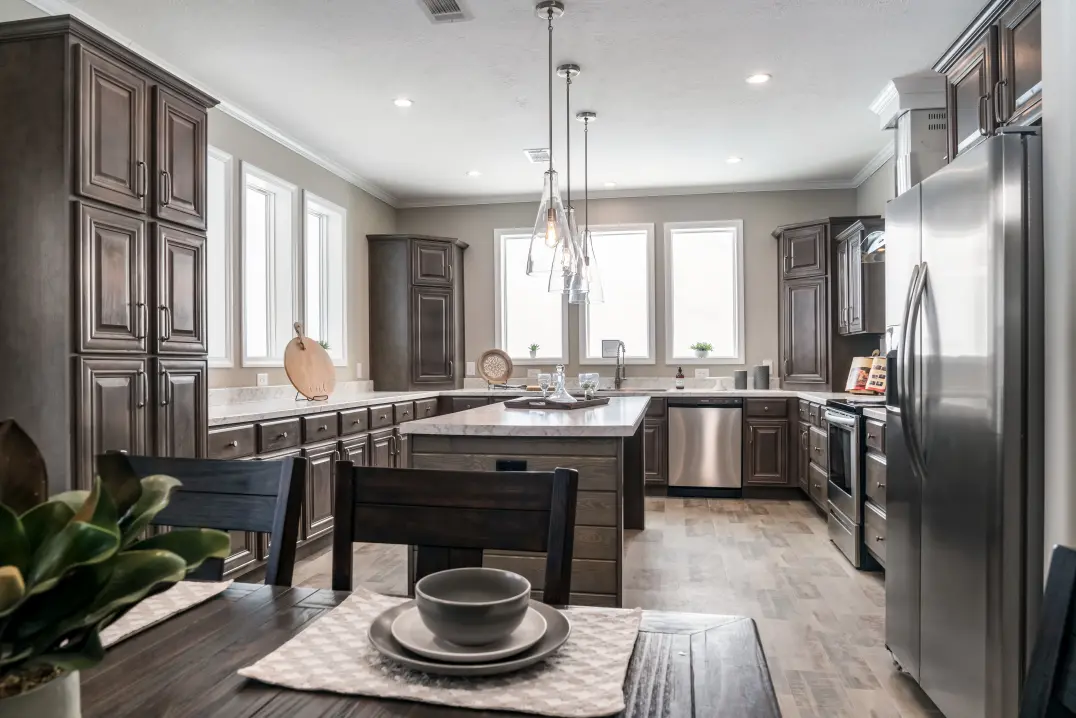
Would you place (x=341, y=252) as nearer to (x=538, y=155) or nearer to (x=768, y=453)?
(x=538, y=155)

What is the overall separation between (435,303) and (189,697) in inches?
225

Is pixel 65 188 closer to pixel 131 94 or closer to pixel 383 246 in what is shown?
pixel 131 94

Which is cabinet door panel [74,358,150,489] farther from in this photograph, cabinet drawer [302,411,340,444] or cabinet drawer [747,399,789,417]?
cabinet drawer [747,399,789,417]

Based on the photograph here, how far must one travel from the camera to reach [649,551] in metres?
4.14

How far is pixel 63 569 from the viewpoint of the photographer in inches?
19.0

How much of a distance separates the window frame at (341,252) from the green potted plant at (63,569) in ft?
15.6

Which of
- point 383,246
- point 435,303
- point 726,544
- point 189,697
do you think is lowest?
point 726,544

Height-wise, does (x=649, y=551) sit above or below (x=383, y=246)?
below

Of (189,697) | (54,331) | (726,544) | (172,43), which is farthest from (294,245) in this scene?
(189,697)

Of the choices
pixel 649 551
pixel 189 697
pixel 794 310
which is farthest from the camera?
pixel 794 310

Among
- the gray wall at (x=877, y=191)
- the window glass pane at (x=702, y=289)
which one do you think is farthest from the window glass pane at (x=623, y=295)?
the gray wall at (x=877, y=191)

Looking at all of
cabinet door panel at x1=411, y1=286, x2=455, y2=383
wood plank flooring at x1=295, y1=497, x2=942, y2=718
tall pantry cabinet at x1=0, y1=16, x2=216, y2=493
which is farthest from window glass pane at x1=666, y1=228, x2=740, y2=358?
tall pantry cabinet at x1=0, y1=16, x2=216, y2=493

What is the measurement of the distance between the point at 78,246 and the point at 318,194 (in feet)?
9.71

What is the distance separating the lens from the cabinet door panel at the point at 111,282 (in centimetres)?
257
